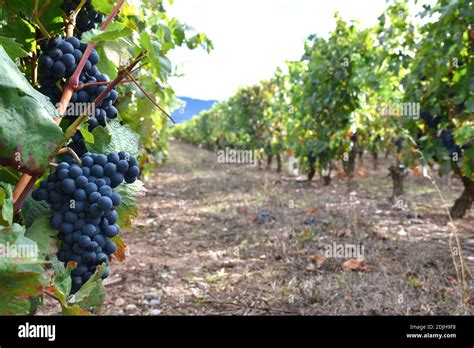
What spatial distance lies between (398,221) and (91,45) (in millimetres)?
6948

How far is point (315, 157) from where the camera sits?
12531mm

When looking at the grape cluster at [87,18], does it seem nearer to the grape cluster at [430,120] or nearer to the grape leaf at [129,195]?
the grape leaf at [129,195]

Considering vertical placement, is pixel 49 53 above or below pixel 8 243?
above

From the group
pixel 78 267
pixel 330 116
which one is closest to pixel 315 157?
pixel 330 116

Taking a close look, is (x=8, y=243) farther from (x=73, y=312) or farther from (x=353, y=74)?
(x=353, y=74)

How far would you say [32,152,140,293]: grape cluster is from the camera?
1.25 metres

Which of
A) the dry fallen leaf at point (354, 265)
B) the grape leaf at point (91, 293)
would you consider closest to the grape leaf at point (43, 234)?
the grape leaf at point (91, 293)

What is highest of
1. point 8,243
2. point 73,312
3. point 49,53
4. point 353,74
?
point 353,74

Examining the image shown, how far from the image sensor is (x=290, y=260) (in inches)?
210

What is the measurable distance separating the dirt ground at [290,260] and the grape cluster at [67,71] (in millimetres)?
2811

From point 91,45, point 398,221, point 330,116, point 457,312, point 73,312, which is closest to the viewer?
point 73,312

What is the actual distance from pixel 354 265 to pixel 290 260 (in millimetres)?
724

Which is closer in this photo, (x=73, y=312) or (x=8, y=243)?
(x=8, y=243)

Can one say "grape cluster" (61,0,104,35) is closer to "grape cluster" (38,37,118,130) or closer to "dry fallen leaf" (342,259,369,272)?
"grape cluster" (38,37,118,130)
